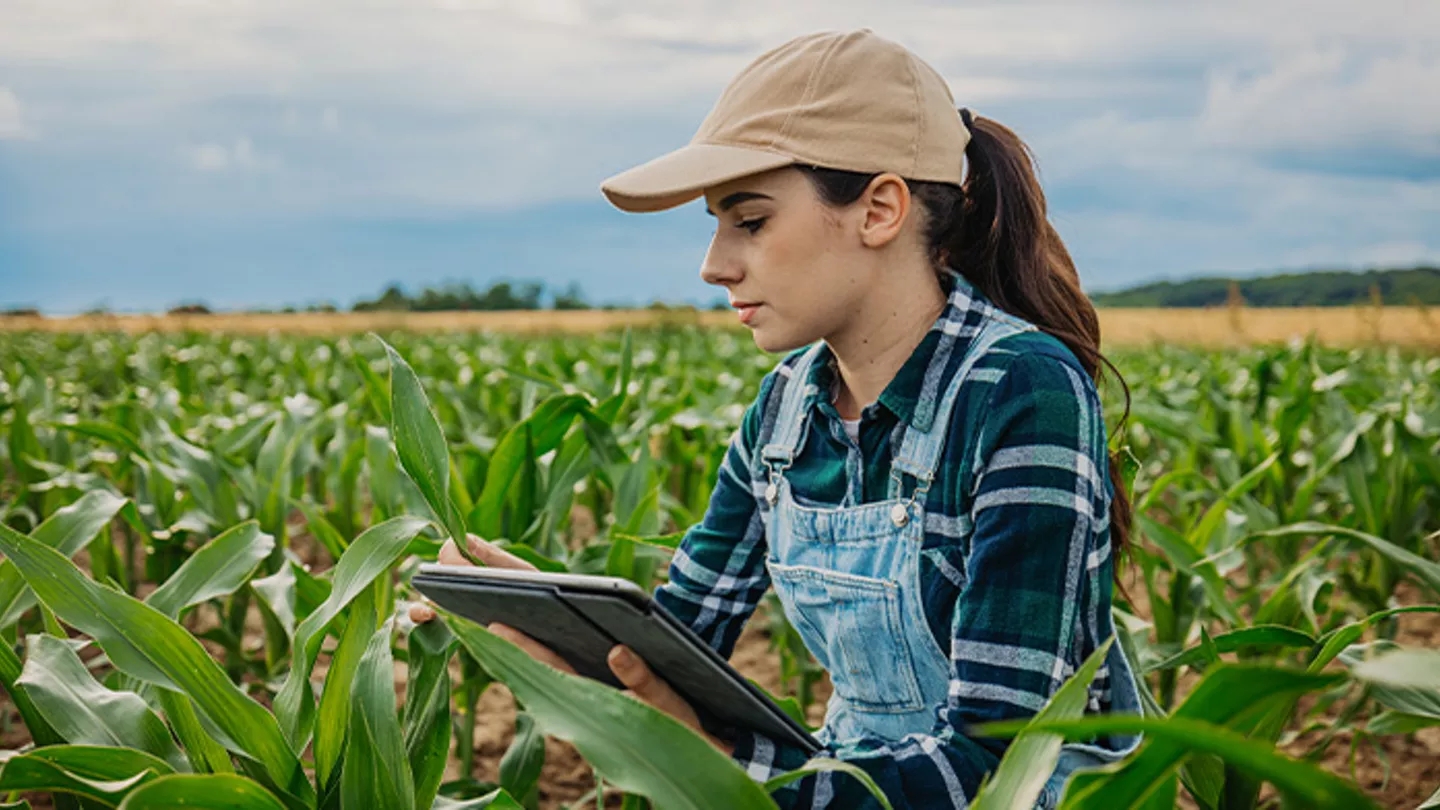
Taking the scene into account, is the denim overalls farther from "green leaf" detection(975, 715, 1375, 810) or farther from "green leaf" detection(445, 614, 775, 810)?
"green leaf" detection(975, 715, 1375, 810)

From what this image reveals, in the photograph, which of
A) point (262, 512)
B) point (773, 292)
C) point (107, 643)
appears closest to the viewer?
point (107, 643)

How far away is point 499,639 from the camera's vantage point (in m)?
0.93

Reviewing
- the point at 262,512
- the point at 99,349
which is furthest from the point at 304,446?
the point at 99,349

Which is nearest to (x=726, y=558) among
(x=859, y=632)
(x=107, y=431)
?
(x=859, y=632)

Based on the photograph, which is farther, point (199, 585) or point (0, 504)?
point (0, 504)

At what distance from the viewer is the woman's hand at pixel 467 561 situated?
63.3 inches

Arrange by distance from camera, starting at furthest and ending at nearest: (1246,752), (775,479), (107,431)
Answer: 1. (107,431)
2. (775,479)
3. (1246,752)

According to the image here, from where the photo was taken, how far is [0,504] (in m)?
5.23

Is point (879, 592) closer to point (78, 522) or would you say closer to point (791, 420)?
point (791, 420)

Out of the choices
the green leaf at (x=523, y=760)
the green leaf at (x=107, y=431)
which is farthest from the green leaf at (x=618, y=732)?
the green leaf at (x=107, y=431)

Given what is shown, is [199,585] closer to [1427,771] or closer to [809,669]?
[809,669]

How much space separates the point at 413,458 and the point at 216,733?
37cm

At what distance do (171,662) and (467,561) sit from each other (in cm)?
39

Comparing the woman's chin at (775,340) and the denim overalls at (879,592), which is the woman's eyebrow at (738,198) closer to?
the woman's chin at (775,340)
